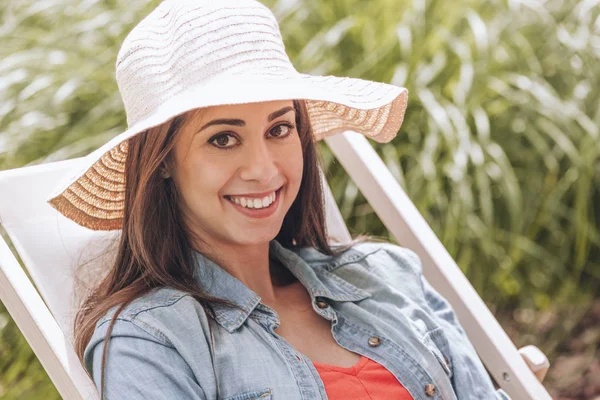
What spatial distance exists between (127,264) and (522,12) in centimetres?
216

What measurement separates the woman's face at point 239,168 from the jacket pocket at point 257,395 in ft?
0.93

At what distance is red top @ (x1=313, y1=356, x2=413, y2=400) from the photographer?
4.87 ft

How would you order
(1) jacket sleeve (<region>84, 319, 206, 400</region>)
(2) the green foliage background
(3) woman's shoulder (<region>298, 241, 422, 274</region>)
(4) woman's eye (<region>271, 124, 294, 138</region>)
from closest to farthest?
1. (1) jacket sleeve (<region>84, 319, 206, 400</region>)
2. (4) woman's eye (<region>271, 124, 294, 138</region>)
3. (3) woman's shoulder (<region>298, 241, 422, 274</region>)
4. (2) the green foliage background

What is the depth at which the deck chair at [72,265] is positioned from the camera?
141 centimetres

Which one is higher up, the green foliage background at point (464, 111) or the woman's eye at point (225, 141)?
the woman's eye at point (225, 141)

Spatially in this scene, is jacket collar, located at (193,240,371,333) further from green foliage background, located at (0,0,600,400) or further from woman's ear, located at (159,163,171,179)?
green foliage background, located at (0,0,600,400)

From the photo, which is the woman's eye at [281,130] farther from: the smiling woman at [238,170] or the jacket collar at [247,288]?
the jacket collar at [247,288]

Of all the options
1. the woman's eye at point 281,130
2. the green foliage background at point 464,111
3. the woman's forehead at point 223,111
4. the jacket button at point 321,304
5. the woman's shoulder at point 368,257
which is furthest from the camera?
the green foliage background at point 464,111

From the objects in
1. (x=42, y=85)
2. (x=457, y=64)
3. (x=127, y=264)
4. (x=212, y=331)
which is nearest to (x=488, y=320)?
(x=212, y=331)

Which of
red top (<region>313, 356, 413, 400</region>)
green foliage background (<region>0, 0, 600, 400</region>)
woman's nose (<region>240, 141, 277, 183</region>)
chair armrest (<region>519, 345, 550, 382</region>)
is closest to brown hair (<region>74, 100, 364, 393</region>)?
woman's nose (<region>240, 141, 277, 183</region>)

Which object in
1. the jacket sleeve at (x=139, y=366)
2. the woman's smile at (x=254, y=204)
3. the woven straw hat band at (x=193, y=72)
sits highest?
the woven straw hat band at (x=193, y=72)

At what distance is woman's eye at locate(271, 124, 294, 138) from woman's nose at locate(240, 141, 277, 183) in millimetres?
72

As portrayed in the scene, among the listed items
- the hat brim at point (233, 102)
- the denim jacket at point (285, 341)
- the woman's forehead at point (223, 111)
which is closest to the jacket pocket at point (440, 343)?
the denim jacket at point (285, 341)

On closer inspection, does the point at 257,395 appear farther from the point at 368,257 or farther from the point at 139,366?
the point at 368,257
